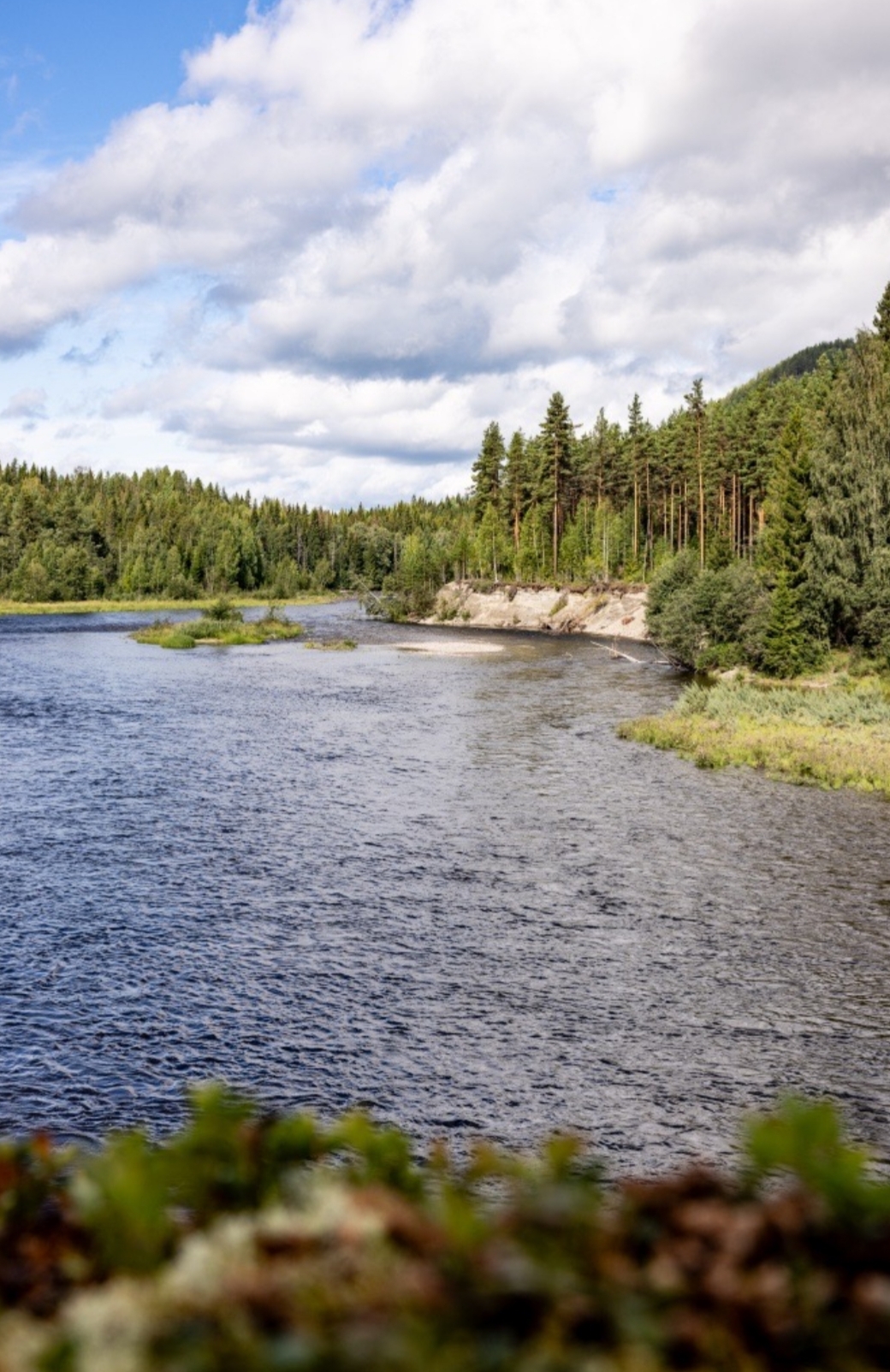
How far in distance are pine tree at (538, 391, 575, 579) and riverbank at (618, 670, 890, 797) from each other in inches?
2850

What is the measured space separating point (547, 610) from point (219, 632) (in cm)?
3669

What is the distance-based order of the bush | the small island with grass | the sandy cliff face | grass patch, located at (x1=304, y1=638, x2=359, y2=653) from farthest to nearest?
the sandy cliff face → the small island with grass → grass patch, located at (x1=304, y1=638, x2=359, y2=653) → the bush

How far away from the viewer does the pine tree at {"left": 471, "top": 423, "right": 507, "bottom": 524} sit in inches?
5251

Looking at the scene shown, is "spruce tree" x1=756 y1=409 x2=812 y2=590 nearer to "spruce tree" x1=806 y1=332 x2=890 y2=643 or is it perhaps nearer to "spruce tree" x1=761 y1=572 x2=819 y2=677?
"spruce tree" x1=806 y1=332 x2=890 y2=643

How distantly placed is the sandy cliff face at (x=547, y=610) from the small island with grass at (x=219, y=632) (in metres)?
24.2

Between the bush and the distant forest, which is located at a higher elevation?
the distant forest

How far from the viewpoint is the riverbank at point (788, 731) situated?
112 ft

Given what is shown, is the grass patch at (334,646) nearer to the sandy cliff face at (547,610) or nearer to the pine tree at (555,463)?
the sandy cliff face at (547,610)

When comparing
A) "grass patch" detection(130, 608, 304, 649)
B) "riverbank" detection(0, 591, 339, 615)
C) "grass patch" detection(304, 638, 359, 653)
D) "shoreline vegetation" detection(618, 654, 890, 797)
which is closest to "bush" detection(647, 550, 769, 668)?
"shoreline vegetation" detection(618, 654, 890, 797)

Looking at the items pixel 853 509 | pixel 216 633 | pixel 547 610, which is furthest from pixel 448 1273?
pixel 547 610

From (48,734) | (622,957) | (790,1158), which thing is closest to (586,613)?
(48,734)

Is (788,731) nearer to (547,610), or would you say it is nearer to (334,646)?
(334,646)

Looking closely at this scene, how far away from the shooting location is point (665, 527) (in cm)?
12338

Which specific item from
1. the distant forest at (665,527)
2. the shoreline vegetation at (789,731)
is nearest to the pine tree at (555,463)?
the distant forest at (665,527)
